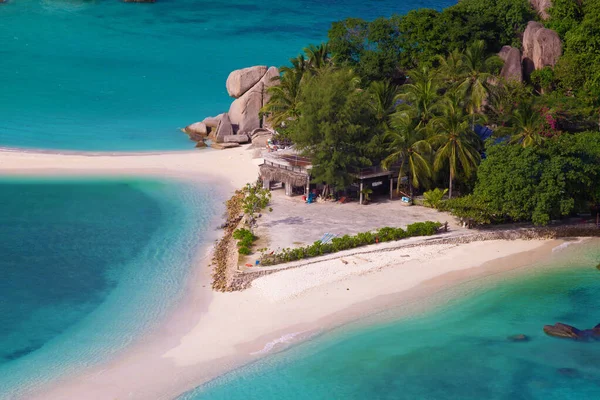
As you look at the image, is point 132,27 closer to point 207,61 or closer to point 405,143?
point 207,61

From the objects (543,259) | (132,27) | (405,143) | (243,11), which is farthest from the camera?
(243,11)

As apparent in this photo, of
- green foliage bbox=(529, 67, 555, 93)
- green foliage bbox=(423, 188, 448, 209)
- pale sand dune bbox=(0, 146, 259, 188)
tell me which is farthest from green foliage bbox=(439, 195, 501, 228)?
green foliage bbox=(529, 67, 555, 93)

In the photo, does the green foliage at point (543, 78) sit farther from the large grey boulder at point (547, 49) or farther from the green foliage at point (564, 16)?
the green foliage at point (564, 16)

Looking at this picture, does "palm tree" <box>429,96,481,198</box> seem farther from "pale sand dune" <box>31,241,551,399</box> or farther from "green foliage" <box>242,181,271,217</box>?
"green foliage" <box>242,181,271,217</box>

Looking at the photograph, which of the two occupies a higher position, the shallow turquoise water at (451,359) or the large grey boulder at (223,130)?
the large grey boulder at (223,130)

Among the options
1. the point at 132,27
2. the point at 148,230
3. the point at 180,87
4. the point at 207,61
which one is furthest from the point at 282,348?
the point at 132,27

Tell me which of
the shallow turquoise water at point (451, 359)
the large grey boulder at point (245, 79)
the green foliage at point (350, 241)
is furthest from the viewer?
the large grey boulder at point (245, 79)

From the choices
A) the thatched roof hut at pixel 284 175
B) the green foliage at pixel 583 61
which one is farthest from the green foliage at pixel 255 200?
the green foliage at pixel 583 61
